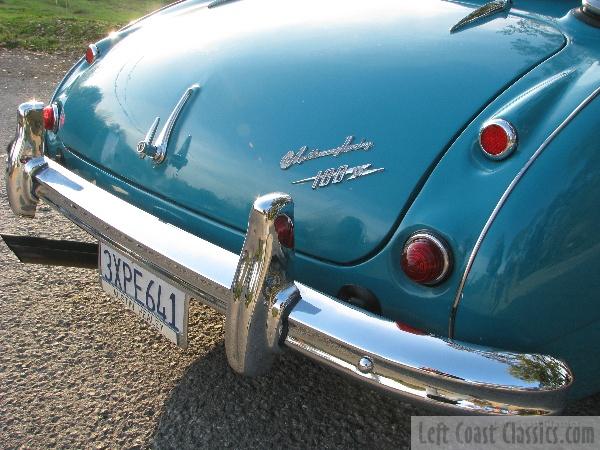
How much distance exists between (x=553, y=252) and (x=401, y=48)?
799mm

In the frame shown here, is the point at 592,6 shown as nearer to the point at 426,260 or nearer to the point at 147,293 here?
the point at 426,260

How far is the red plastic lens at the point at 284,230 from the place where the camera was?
1592 mm

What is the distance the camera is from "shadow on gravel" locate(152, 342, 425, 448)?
207cm

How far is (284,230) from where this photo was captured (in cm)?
162

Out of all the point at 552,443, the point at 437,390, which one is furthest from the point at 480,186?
the point at 552,443

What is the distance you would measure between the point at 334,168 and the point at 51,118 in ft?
4.21

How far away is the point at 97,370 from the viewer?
2.35 metres

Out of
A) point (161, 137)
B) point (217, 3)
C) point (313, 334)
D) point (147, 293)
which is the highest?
point (217, 3)

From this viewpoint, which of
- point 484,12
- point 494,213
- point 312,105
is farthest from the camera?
point 484,12

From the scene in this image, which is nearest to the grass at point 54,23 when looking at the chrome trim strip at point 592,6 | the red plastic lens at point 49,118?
the red plastic lens at point 49,118

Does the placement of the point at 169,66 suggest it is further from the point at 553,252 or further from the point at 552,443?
the point at 552,443

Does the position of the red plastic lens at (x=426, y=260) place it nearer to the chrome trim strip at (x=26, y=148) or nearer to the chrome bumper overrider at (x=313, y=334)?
the chrome bumper overrider at (x=313, y=334)

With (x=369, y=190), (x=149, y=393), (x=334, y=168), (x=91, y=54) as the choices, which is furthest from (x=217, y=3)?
(x=149, y=393)

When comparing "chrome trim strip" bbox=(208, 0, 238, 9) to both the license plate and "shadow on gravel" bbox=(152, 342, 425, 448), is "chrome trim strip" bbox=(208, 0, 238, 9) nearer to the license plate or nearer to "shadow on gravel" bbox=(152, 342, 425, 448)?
the license plate
